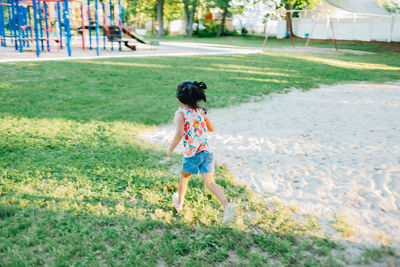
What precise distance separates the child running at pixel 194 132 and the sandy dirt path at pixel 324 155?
102 centimetres

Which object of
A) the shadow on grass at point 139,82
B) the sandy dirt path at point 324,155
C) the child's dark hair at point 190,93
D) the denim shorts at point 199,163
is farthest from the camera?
the shadow on grass at point 139,82

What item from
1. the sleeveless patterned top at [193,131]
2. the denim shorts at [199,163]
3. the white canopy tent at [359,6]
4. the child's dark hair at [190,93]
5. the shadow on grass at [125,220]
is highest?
the white canopy tent at [359,6]

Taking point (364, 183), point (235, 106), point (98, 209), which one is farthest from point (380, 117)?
point (98, 209)

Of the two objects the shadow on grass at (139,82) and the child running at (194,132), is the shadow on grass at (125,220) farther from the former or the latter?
the shadow on grass at (139,82)

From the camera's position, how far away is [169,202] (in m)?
3.69

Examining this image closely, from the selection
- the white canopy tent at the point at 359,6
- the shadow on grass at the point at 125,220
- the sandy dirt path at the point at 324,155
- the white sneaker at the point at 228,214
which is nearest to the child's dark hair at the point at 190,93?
the white sneaker at the point at 228,214

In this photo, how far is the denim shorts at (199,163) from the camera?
317 cm

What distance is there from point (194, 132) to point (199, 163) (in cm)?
29

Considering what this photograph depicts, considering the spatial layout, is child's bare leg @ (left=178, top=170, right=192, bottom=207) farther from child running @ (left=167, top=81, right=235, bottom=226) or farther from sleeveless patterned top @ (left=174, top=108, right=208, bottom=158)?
sleeveless patterned top @ (left=174, top=108, right=208, bottom=158)

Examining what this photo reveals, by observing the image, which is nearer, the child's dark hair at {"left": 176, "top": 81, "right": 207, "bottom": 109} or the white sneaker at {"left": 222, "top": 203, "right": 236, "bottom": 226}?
the child's dark hair at {"left": 176, "top": 81, "right": 207, "bottom": 109}

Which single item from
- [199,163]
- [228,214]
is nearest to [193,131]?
[199,163]

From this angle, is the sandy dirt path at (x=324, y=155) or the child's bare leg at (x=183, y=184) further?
the sandy dirt path at (x=324, y=155)

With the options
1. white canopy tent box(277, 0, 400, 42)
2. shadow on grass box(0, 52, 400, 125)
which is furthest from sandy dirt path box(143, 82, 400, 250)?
white canopy tent box(277, 0, 400, 42)

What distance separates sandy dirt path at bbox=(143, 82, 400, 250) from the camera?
3.53 m
